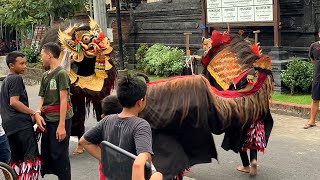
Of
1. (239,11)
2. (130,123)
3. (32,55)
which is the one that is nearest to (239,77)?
(130,123)

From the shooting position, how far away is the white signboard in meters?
11.2

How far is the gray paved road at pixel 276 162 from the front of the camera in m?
5.79

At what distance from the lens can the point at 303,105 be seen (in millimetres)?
8906

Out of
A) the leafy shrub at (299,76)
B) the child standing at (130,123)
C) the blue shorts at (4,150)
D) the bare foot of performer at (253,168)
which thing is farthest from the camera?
the leafy shrub at (299,76)

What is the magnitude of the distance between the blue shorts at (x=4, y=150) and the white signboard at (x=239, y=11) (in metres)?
7.84

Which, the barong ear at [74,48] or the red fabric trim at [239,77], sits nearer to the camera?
the red fabric trim at [239,77]

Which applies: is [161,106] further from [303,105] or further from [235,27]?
[235,27]

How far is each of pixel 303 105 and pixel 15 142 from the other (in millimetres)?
5709

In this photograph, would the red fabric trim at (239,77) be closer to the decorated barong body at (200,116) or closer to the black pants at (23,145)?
the decorated barong body at (200,116)

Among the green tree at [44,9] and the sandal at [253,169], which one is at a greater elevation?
the green tree at [44,9]

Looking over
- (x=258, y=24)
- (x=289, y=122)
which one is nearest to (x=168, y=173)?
(x=289, y=122)

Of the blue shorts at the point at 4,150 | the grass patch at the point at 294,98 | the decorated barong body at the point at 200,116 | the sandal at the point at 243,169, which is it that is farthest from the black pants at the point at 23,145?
the grass patch at the point at 294,98

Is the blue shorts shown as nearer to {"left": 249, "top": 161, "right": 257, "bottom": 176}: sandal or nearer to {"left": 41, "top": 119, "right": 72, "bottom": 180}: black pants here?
{"left": 41, "top": 119, "right": 72, "bottom": 180}: black pants

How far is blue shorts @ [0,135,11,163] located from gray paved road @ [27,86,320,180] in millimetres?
1339
